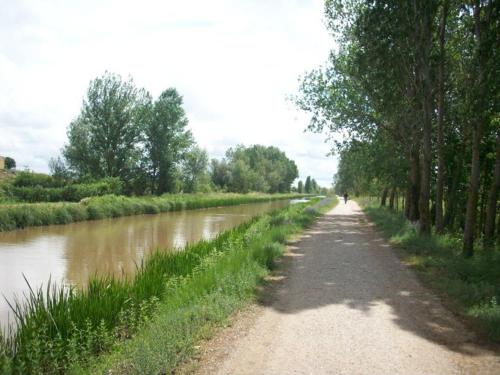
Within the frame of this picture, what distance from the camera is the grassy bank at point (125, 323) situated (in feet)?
16.4

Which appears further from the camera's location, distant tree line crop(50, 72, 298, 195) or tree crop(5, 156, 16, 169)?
tree crop(5, 156, 16, 169)

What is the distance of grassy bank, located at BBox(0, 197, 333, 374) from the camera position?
5004mm

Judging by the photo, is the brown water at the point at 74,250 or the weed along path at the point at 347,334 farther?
the brown water at the point at 74,250

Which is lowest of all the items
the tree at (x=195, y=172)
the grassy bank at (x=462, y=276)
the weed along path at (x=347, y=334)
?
the weed along path at (x=347, y=334)

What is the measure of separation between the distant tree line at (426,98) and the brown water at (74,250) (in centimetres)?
864

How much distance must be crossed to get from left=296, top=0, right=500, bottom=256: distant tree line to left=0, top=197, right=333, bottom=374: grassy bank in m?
6.78

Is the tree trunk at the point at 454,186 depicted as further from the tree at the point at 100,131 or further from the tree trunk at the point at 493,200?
the tree at the point at 100,131

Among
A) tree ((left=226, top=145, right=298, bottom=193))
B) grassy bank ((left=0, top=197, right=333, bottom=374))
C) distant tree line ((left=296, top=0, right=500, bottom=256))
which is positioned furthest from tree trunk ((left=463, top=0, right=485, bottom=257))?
tree ((left=226, top=145, right=298, bottom=193))

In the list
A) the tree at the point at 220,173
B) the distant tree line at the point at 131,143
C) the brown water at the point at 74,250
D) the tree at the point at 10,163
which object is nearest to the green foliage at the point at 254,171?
the tree at the point at 220,173

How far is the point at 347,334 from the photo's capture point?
596 centimetres

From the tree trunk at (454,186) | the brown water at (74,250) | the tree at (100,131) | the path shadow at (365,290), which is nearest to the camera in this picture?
the path shadow at (365,290)

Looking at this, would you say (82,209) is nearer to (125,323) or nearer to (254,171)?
(125,323)

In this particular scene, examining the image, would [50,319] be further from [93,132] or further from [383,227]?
[93,132]

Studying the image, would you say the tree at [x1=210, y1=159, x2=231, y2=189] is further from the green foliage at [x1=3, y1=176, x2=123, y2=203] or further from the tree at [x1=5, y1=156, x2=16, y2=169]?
the green foliage at [x1=3, y1=176, x2=123, y2=203]
